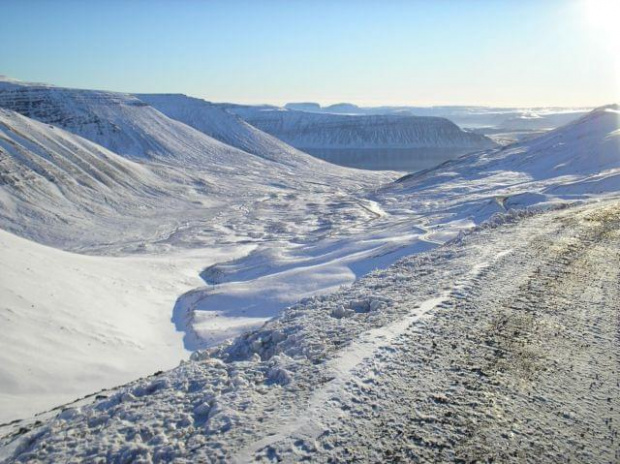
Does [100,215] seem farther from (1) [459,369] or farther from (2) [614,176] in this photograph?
(1) [459,369]

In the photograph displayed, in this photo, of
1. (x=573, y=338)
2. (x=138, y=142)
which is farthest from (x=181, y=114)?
(x=573, y=338)

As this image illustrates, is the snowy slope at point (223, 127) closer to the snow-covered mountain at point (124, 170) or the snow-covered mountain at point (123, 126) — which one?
the snow-covered mountain at point (124, 170)

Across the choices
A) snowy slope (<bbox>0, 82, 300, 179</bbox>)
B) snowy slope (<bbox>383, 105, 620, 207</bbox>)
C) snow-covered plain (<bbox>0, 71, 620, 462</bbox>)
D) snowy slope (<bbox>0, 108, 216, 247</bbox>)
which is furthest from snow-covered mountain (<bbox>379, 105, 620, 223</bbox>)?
snowy slope (<bbox>0, 82, 300, 179</bbox>)

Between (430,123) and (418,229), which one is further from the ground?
(430,123)

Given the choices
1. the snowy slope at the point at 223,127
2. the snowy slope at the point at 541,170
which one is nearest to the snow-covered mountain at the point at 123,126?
the snowy slope at the point at 223,127

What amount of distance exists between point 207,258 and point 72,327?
1825cm

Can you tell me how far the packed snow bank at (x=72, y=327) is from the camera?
13.3 meters

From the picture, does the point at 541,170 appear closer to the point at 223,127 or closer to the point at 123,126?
the point at 123,126

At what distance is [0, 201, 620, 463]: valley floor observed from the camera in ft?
18.9

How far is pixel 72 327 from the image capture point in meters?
17.0

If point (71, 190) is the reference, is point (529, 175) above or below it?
above

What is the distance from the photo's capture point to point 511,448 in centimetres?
565

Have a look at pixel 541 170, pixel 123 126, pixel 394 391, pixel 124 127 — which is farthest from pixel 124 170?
pixel 394 391

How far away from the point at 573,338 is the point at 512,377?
201 centimetres
